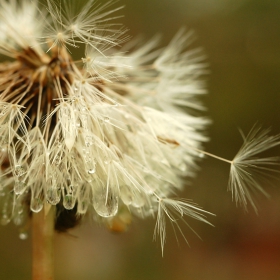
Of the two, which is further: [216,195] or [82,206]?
[216,195]

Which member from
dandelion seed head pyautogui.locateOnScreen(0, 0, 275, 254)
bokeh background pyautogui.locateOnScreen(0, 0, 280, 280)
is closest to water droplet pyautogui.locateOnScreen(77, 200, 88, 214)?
dandelion seed head pyautogui.locateOnScreen(0, 0, 275, 254)

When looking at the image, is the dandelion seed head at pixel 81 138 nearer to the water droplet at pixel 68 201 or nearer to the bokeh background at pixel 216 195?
the water droplet at pixel 68 201

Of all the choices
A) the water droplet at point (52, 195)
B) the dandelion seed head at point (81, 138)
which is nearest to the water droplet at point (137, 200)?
the dandelion seed head at point (81, 138)

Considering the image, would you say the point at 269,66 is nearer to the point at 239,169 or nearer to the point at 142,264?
the point at 142,264

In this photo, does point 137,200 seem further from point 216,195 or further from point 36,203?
point 216,195

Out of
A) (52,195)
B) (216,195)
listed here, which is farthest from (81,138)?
(216,195)
